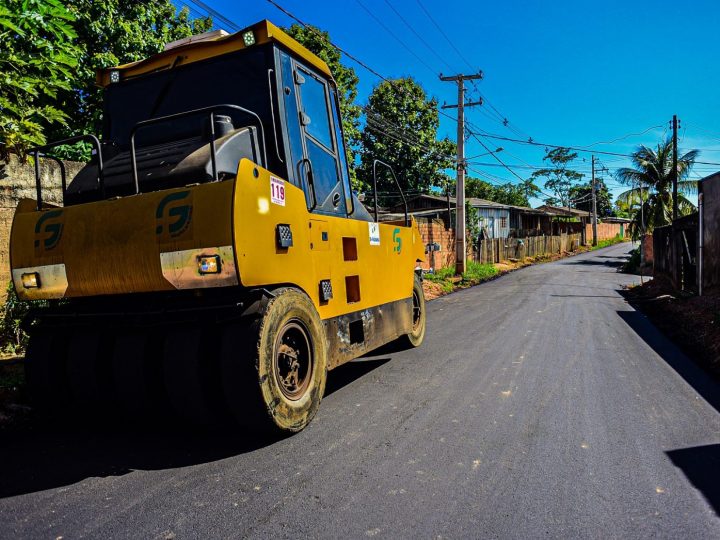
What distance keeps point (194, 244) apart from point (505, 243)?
29932 millimetres

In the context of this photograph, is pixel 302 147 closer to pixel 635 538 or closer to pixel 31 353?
pixel 31 353

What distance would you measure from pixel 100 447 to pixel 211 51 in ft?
11.0

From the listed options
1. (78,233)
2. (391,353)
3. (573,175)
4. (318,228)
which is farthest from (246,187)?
(573,175)

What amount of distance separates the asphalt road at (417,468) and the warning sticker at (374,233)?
1.47 metres

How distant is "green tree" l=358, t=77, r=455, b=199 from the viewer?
32344 millimetres

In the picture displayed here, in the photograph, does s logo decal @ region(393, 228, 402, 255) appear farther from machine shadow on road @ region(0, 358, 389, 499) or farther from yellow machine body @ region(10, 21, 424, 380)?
machine shadow on road @ region(0, 358, 389, 499)

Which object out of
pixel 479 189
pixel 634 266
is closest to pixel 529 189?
pixel 479 189

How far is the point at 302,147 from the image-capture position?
15.0 ft

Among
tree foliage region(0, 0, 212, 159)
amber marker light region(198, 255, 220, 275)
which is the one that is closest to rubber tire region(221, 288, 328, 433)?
amber marker light region(198, 255, 220, 275)

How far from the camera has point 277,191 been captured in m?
3.86

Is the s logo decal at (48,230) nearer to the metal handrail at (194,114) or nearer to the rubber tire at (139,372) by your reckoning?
the metal handrail at (194,114)

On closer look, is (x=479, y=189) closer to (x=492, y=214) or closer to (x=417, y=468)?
(x=492, y=214)

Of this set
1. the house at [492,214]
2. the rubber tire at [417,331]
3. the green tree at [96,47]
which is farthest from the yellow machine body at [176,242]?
the house at [492,214]

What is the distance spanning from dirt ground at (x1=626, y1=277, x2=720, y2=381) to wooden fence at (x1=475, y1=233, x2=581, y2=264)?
13.1 m
